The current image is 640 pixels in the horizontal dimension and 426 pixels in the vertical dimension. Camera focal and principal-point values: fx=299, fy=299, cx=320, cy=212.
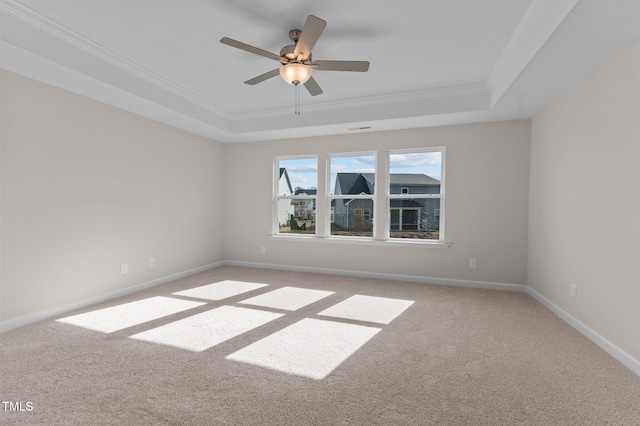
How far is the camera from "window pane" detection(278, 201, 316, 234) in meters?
5.28

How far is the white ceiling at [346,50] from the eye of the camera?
7.22ft

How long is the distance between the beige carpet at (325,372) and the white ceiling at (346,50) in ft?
A: 7.71

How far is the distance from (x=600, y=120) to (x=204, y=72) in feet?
12.6

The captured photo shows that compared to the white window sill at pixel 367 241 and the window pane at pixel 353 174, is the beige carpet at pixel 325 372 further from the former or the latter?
the window pane at pixel 353 174

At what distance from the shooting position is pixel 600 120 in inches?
101

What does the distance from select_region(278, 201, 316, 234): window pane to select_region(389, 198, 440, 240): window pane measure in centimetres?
137

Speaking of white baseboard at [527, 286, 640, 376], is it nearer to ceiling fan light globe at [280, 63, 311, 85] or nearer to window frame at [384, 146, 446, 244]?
window frame at [384, 146, 446, 244]

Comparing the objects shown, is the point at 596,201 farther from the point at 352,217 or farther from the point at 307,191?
the point at 307,191

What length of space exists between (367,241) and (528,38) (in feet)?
10.3

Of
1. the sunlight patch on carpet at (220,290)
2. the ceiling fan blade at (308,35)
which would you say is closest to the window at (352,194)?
the sunlight patch on carpet at (220,290)

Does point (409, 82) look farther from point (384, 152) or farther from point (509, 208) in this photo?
point (509, 208)

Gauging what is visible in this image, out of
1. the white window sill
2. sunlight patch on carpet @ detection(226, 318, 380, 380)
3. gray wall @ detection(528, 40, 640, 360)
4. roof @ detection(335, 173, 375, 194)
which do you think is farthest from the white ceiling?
sunlight patch on carpet @ detection(226, 318, 380, 380)

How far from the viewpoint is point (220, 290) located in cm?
402

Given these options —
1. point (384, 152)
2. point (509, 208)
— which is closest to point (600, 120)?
point (509, 208)
